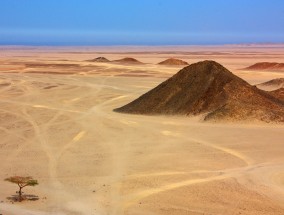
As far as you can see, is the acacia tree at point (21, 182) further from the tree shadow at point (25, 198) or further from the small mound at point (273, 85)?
the small mound at point (273, 85)

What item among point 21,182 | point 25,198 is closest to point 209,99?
point 21,182

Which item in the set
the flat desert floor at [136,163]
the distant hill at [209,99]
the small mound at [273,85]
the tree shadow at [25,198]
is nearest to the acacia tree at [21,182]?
the tree shadow at [25,198]

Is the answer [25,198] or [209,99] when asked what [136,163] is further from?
[209,99]

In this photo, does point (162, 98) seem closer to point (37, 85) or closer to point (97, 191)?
point (97, 191)

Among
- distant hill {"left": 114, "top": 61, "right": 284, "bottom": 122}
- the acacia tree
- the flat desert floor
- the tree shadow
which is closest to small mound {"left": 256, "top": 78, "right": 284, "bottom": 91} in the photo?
distant hill {"left": 114, "top": 61, "right": 284, "bottom": 122}

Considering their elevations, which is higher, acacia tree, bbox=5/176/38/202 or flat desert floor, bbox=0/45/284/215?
acacia tree, bbox=5/176/38/202

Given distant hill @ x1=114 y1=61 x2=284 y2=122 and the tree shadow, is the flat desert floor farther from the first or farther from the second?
distant hill @ x1=114 y1=61 x2=284 y2=122

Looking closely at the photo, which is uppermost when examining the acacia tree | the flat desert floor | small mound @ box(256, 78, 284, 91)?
the acacia tree

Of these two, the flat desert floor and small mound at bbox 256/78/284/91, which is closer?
the flat desert floor
